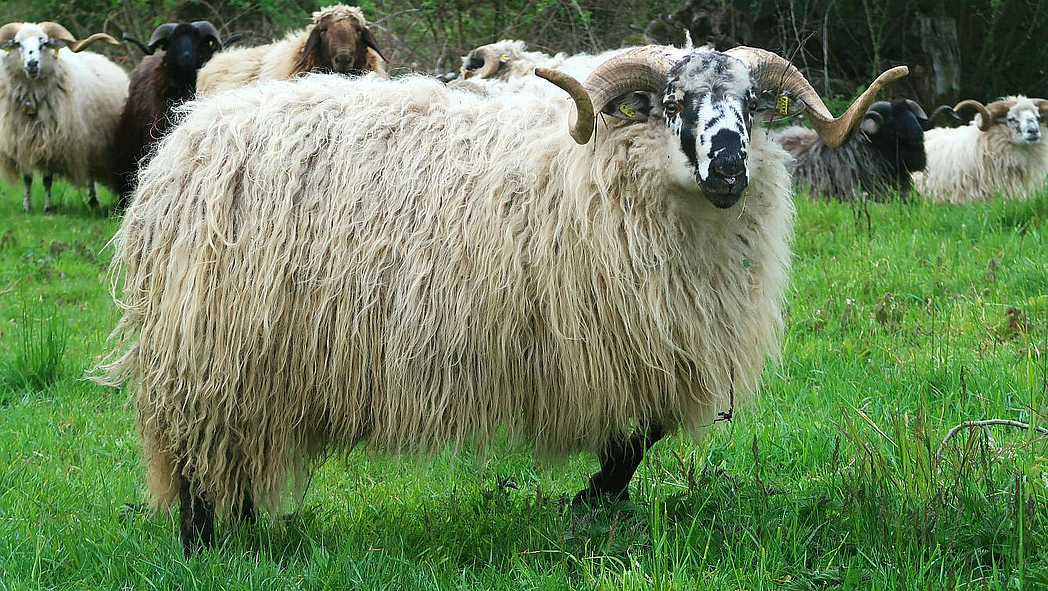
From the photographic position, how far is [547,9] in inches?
461

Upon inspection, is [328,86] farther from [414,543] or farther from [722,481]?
[722,481]

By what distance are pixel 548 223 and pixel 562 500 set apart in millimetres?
1088

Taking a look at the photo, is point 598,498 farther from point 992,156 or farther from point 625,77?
point 992,156

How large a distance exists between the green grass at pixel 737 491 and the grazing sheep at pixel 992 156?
14.0ft

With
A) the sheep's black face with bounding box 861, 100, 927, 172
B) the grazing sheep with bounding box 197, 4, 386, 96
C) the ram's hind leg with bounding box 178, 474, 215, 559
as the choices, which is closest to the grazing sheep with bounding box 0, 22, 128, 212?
the grazing sheep with bounding box 197, 4, 386, 96

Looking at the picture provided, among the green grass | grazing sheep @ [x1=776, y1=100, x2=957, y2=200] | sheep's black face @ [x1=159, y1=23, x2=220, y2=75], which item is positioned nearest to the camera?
the green grass

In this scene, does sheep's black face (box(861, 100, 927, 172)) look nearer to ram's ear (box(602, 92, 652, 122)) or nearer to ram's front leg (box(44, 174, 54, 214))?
ram's ear (box(602, 92, 652, 122))

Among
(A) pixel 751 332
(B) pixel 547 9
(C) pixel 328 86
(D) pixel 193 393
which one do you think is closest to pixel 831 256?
(A) pixel 751 332

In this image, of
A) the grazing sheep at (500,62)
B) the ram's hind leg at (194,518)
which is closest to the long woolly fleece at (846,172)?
the grazing sheep at (500,62)

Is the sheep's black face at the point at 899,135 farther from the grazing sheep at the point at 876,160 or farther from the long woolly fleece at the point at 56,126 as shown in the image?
the long woolly fleece at the point at 56,126

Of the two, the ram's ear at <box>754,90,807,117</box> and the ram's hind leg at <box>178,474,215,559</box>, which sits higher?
the ram's ear at <box>754,90,807,117</box>

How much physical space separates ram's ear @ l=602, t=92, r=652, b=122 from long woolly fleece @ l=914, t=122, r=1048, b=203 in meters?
7.27

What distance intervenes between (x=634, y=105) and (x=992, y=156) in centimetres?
794

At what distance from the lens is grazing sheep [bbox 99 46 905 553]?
334 cm
